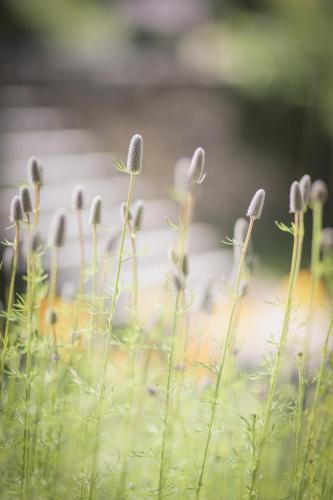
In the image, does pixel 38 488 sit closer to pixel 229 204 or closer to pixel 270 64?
pixel 229 204

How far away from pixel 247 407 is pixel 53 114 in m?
2.90

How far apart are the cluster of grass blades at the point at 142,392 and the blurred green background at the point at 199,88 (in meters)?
2.48

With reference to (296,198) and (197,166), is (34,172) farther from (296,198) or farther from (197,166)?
(296,198)

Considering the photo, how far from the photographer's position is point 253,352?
2.54m

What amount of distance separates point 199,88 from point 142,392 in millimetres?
3445

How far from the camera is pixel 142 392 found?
0.90m

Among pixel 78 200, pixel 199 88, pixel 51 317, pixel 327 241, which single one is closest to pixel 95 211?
pixel 78 200

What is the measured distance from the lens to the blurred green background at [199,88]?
362 centimetres

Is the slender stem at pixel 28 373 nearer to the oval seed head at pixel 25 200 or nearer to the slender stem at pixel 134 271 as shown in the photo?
the oval seed head at pixel 25 200

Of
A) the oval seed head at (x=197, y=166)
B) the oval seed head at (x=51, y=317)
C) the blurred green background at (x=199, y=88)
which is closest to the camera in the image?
the oval seed head at (x=197, y=166)

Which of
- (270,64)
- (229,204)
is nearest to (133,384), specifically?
(229,204)

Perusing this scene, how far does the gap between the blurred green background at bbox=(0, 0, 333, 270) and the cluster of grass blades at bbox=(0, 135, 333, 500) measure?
248 centimetres

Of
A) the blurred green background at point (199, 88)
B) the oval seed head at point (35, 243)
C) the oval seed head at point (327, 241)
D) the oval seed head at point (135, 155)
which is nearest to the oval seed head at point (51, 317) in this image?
the oval seed head at point (35, 243)

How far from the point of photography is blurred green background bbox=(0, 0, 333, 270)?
11.9ft
